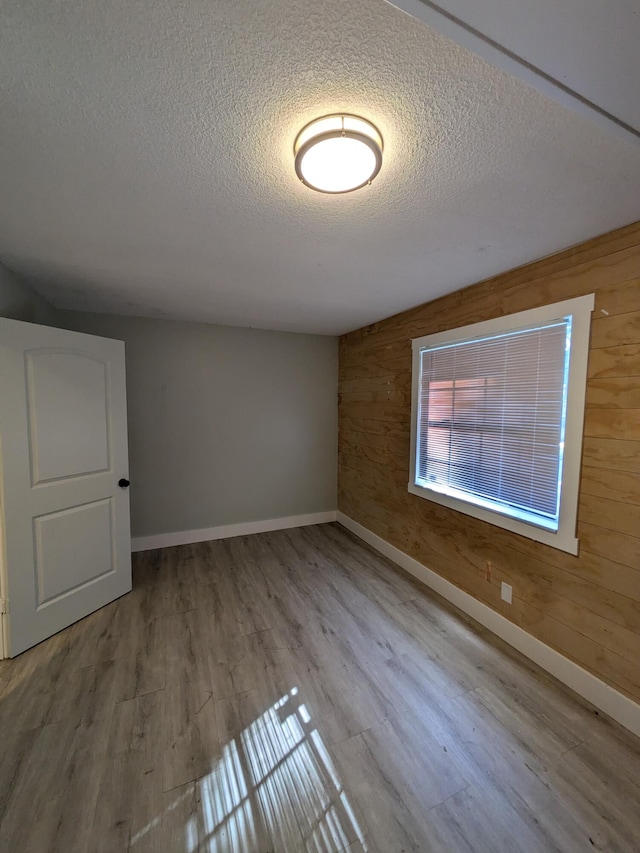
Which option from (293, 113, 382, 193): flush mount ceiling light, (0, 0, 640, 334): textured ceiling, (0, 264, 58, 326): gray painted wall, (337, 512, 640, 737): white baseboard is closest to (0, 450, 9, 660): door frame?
(0, 264, 58, 326): gray painted wall

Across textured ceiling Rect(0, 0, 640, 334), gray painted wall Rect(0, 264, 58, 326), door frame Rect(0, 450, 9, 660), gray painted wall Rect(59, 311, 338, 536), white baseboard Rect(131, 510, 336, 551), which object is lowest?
white baseboard Rect(131, 510, 336, 551)

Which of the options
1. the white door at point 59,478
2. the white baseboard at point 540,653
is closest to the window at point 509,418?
the white baseboard at point 540,653

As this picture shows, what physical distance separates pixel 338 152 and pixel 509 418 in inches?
69.7

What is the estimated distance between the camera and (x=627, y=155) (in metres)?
1.09

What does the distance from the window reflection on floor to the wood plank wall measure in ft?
4.61

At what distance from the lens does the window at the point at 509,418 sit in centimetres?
176

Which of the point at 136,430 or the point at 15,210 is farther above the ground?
the point at 15,210

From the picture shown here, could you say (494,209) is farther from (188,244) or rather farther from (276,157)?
(188,244)

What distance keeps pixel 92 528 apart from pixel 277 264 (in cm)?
228

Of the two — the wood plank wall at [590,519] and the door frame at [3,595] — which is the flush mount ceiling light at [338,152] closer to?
the wood plank wall at [590,519]

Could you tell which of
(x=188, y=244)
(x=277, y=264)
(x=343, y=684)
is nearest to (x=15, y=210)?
(x=188, y=244)

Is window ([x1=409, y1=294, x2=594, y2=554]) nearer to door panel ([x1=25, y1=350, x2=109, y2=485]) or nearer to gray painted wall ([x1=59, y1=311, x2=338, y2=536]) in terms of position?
gray painted wall ([x1=59, y1=311, x2=338, y2=536])

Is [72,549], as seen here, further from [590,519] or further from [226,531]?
[590,519]

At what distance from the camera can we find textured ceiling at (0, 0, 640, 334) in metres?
0.75
